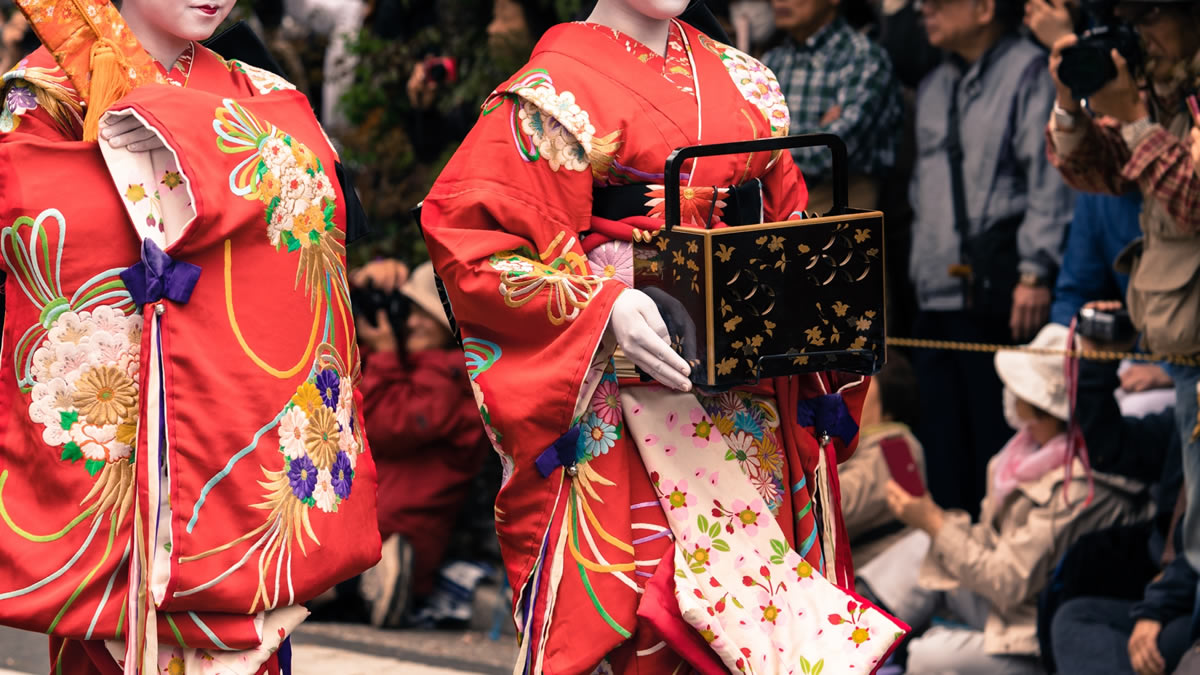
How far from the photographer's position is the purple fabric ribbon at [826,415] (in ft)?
10.9

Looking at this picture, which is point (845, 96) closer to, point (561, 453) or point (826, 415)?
point (826, 415)

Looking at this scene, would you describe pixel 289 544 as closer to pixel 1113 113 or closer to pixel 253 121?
pixel 253 121

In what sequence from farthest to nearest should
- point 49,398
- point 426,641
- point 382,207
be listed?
1. point 382,207
2. point 426,641
3. point 49,398

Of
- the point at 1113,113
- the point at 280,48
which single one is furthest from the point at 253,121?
the point at 280,48

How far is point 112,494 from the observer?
3061 millimetres

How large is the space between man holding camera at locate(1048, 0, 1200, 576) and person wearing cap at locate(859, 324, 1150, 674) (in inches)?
14.8

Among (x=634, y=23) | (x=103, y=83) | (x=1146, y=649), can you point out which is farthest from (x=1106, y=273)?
(x=103, y=83)

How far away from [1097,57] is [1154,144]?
0.26 m

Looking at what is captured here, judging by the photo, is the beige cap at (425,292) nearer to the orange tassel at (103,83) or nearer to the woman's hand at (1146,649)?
the woman's hand at (1146,649)

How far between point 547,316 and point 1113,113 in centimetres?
194

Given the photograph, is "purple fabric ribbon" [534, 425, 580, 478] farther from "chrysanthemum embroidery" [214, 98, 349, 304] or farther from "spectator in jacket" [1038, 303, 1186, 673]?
"spectator in jacket" [1038, 303, 1186, 673]

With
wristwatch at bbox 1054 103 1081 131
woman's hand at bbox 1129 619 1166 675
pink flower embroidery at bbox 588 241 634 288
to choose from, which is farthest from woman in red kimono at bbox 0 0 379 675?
wristwatch at bbox 1054 103 1081 131

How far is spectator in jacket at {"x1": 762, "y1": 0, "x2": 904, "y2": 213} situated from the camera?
5.73 m

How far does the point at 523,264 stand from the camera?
122 inches
